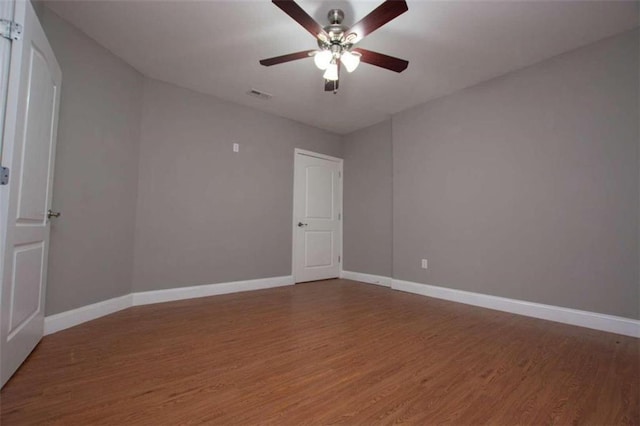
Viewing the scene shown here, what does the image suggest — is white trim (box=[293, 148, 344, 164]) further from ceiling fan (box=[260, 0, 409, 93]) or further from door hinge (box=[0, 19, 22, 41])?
door hinge (box=[0, 19, 22, 41])

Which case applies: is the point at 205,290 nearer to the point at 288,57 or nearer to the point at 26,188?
the point at 26,188

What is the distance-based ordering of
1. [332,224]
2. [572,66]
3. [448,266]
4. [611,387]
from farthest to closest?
1. [332,224]
2. [448,266]
3. [572,66]
4. [611,387]

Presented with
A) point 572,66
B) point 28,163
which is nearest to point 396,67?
point 572,66

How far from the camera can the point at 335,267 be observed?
499 cm

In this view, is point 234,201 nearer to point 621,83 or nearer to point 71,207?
point 71,207

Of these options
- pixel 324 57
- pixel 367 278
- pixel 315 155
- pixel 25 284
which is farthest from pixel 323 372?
pixel 315 155

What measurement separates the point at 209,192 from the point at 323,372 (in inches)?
108

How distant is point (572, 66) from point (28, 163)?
4397 millimetres

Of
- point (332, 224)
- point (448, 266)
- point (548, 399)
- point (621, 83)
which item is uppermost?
point (621, 83)

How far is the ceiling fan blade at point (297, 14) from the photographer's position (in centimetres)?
171

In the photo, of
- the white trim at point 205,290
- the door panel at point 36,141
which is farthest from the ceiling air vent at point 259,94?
the white trim at point 205,290

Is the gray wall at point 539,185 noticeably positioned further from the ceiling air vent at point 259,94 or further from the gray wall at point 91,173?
the gray wall at point 91,173

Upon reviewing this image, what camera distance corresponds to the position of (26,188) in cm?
167

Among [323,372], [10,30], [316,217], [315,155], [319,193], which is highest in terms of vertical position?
[315,155]
